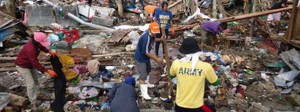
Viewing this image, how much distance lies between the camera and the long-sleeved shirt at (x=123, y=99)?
4.39m

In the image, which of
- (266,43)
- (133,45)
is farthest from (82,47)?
(266,43)

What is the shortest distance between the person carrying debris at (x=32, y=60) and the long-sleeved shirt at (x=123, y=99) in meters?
1.44

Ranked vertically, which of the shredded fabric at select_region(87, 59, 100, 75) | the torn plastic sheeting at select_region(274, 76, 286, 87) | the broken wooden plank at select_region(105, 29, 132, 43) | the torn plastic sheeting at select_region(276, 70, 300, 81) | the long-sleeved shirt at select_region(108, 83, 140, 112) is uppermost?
the broken wooden plank at select_region(105, 29, 132, 43)

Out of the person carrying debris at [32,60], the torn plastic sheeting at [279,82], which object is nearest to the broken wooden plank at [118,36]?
the person carrying debris at [32,60]

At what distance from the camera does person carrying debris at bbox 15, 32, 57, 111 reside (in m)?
5.32

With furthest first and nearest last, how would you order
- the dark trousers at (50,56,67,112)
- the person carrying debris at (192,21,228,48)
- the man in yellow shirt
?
1. the person carrying debris at (192,21,228,48)
2. the dark trousers at (50,56,67,112)
3. the man in yellow shirt

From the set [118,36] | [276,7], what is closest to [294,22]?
[276,7]

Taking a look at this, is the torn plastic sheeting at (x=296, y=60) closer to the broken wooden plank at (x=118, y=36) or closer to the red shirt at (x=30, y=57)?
the broken wooden plank at (x=118, y=36)

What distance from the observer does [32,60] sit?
5.31 metres

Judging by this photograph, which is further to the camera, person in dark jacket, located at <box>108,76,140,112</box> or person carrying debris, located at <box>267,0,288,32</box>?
person carrying debris, located at <box>267,0,288,32</box>

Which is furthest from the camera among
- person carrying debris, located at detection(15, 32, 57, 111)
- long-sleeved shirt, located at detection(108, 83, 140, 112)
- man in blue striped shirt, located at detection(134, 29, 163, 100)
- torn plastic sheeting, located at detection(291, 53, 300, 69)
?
torn plastic sheeting, located at detection(291, 53, 300, 69)

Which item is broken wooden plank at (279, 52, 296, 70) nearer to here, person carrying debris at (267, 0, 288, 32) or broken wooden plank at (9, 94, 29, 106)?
person carrying debris at (267, 0, 288, 32)

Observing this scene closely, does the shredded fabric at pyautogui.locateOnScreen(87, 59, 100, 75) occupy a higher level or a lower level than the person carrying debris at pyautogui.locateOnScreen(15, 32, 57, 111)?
lower

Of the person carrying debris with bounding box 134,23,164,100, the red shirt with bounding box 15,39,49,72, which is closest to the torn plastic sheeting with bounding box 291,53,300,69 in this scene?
the person carrying debris with bounding box 134,23,164,100
